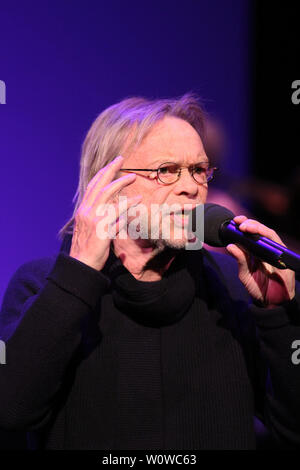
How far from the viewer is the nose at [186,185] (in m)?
1.43

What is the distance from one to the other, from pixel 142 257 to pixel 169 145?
1.25 feet

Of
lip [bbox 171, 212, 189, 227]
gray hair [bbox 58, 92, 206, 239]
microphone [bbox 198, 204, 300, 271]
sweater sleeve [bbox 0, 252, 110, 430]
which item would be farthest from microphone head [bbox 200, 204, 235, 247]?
gray hair [bbox 58, 92, 206, 239]

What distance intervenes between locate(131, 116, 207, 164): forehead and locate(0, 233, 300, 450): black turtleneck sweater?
0.33 metres

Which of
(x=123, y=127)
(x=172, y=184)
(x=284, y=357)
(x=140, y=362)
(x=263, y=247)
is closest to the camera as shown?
(x=263, y=247)

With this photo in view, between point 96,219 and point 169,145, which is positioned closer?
point 96,219

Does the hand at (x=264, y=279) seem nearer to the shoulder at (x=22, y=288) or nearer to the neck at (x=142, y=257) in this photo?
the neck at (x=142, y=257)

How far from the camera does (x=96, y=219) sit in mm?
1124

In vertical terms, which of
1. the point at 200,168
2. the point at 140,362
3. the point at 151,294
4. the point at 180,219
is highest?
the point at 200,168

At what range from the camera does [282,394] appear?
1.27 meters

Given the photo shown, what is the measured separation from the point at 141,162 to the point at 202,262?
0.40 meters

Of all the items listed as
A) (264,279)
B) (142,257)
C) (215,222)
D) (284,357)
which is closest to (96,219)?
(215,222)

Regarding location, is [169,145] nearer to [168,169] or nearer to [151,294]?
[168,169]

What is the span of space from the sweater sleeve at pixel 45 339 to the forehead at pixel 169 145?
524 mm

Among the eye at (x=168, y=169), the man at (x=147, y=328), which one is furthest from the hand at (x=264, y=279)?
the eye at (x=168, y=169)
